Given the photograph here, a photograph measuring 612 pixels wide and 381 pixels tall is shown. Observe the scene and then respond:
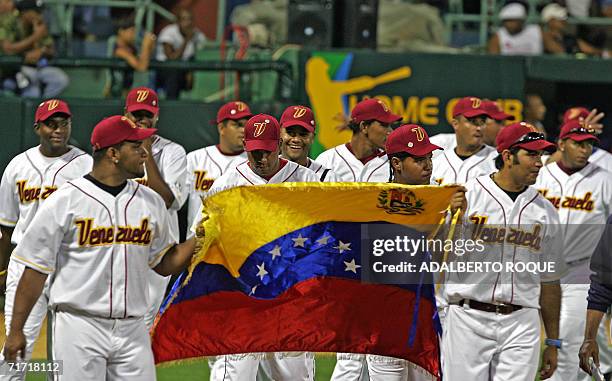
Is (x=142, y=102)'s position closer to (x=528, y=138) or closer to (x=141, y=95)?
(x=141, y=95)

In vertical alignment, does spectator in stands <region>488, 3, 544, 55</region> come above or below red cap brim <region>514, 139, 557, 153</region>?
above

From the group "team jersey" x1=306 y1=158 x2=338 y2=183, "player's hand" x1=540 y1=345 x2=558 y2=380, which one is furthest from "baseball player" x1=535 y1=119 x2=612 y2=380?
"player's hand" x1=540 y1=345 x2=558 y2=380

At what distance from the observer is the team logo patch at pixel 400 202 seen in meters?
7.40

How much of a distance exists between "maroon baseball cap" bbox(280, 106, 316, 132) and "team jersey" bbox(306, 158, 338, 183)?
10.6 inches

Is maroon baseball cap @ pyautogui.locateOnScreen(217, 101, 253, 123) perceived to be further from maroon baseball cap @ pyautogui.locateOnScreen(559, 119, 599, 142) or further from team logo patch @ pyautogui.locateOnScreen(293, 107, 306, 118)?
maroon baseball cap @ pyautogui.locateOnScreen(559, 119, 599, 142)

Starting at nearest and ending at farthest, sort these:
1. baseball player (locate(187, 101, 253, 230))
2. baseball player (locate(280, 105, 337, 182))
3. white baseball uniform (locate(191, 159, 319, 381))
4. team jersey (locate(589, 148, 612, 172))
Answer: white baseball uniform (locate(191, 159, 319, 381)) < baseball player (locate(280, 105, 337, 182)) < baseball player (locate(187, 101, 253, 230)) < team jersey (locate(589, 148, 612, 172))

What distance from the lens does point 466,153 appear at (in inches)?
392

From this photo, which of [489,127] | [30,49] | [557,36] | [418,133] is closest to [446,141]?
[489,127]

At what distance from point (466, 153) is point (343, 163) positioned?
1086 mm

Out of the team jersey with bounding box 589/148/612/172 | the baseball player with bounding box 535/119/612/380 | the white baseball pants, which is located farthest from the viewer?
the team jersey with bounding box 589/148/612/172

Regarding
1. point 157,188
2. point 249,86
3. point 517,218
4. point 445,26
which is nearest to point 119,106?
point 249,86

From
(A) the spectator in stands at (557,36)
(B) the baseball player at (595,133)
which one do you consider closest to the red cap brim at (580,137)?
(B) the baseball player at (595,133)

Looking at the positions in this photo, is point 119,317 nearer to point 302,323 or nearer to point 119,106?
point 302,323

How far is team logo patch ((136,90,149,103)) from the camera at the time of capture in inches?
380
